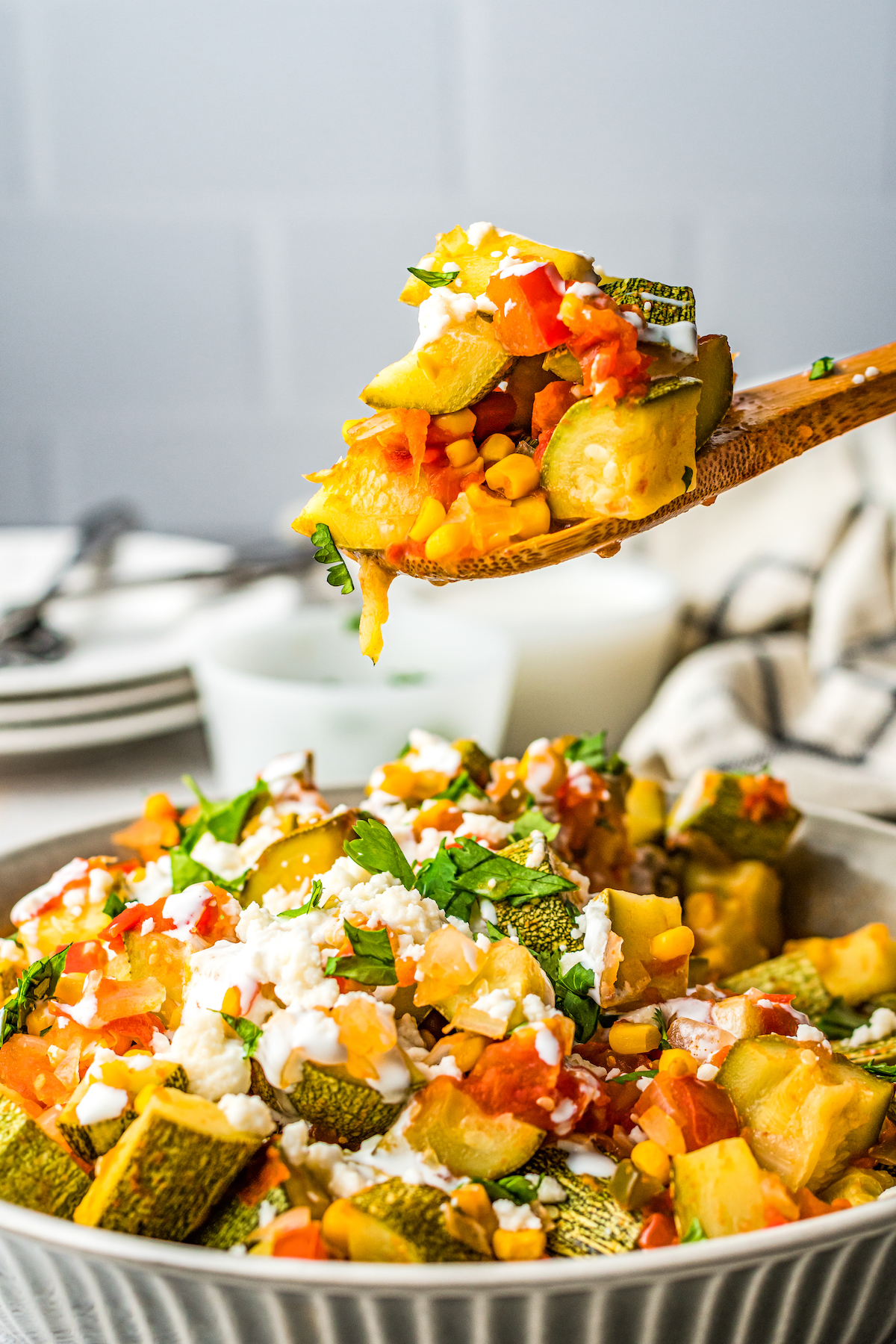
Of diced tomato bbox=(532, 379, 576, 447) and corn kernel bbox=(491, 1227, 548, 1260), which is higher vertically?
diced tomato bbox=(532, 379, 576, 447)

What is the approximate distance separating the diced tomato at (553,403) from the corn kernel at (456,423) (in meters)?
0.05

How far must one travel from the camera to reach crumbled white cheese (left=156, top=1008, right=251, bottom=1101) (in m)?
0.85

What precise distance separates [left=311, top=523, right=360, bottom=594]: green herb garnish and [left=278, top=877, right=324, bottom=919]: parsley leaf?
0.23 metres

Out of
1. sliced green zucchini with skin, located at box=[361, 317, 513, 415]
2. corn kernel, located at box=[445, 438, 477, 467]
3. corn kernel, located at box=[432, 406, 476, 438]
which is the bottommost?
corn kernel, located at box=[445, 438, 477, 467]

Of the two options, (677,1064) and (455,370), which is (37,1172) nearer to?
(677,1064)

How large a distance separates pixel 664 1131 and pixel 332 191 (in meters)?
3.27

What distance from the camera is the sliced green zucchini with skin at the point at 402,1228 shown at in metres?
0.77

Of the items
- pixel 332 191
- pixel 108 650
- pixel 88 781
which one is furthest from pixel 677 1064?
pixel 332 191

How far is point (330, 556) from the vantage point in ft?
3.46

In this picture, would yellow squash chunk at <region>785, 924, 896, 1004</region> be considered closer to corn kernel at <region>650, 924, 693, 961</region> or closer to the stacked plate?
corn kernel at <region>650, 924, 693, 961</region>

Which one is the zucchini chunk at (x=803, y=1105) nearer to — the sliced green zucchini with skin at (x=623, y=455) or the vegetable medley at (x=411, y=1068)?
the vegetable medley at (x=411, y=1068)

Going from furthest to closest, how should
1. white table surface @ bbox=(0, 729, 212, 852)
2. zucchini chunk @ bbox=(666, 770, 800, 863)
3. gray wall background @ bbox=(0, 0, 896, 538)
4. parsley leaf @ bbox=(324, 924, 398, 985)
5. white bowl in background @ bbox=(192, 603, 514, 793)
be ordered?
Answer: gray wall background @ bbox=(0, 0, 896, 538) < white table surface @ bbox=(0, 729, 212, 852) < white bowl in background @ bbox=(192, 603, 514, 793) < zucchini chunk @ bbox=(666, 770, 800, 863) < parsley leaf @ bbox=(324, 924, 398, 985)

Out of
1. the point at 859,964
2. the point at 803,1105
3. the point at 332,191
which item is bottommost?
the point at 859,964

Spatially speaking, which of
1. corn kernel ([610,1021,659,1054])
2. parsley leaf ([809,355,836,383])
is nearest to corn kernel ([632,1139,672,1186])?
corn kernel ([610,1021,659,1054])
